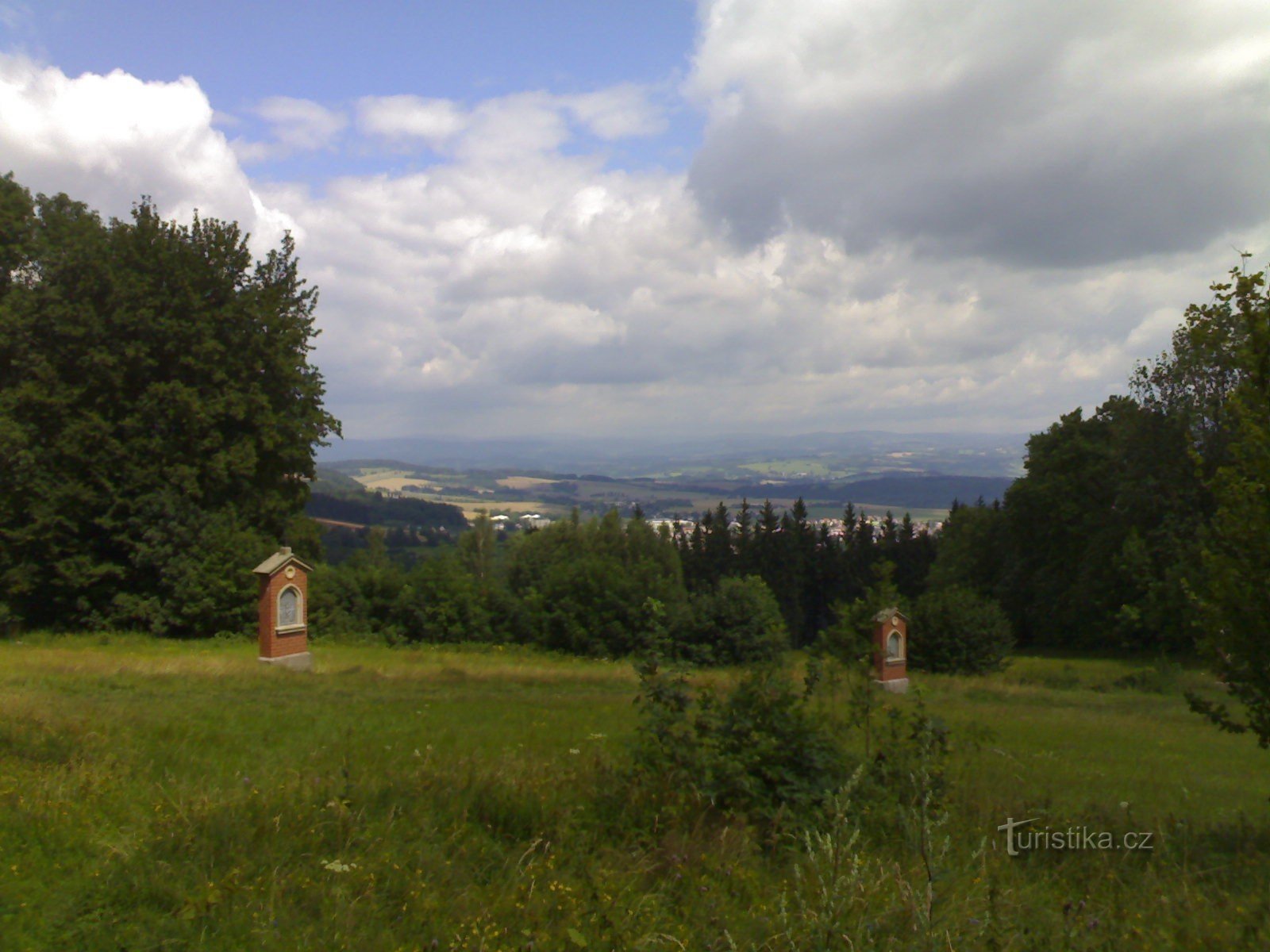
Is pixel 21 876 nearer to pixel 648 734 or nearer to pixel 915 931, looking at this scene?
pixel 648 734

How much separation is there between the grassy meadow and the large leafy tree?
16208mm

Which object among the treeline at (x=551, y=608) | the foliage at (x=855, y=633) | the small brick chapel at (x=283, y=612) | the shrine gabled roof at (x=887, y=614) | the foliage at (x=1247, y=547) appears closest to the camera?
the foliage at (x=1247, y=547)

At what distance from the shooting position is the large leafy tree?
74.0 feet

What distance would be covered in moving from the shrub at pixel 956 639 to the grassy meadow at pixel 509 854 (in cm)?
1892

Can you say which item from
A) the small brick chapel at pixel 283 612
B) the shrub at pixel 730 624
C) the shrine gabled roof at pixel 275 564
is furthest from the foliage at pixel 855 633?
the shrine gabled roof at pixel 275 564

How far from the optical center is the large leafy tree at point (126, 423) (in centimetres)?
2255

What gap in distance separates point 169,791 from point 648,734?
10.6 feet

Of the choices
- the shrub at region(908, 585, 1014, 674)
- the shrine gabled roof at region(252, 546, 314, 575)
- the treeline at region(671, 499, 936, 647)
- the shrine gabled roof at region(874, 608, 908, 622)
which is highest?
the shrine gabled roof at region(252, 546, 314, 575)

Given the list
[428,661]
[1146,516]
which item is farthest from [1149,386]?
[428,661]

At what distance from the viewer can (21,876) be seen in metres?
4.07

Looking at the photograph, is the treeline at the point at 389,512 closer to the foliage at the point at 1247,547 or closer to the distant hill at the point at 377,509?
the distant hill at the point at 377,509

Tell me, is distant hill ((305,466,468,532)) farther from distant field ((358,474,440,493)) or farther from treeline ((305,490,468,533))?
distant field ((358,474,440,493))

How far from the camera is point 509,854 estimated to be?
4.89m

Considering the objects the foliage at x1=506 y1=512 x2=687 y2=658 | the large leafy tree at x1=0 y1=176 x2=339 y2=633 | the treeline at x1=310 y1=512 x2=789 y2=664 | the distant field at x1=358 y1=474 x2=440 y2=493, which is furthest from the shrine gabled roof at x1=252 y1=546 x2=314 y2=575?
the distant field at x1=358 y1=474 x2=440 y2=493
